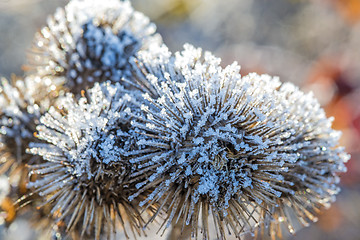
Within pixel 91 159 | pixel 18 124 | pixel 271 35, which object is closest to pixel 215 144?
pixel 91 159

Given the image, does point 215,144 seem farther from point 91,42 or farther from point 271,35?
point 271,35

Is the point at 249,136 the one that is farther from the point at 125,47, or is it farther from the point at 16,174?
the point at 16,174

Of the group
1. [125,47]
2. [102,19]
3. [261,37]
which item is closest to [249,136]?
[125,47]

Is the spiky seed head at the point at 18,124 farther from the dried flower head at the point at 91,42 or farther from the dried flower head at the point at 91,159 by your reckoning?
the dried flower head at the point at 91,159

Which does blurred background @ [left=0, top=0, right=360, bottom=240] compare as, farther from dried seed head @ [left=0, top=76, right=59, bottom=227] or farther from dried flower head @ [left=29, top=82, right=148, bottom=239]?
dried flower head @ [left=29, top=82, right=148, bottom=239]

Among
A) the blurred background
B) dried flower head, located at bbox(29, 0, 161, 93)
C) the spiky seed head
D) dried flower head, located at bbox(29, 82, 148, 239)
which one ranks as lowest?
dried flower head, located at bbox(29, 82, 148, 239)

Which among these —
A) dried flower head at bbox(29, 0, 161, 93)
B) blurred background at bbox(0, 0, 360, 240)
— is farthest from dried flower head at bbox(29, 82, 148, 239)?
blurred background at bbox(0, 0, 360, 240)
